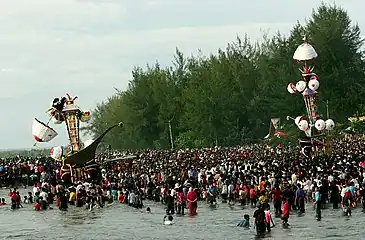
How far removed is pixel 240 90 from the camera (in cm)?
7219

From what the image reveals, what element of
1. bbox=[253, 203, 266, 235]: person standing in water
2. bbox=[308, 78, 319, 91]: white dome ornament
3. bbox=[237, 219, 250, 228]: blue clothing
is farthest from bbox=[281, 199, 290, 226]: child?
bbox=[308, 78, 319, 91]: white dome ornament

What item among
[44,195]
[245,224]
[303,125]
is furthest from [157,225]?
[303,125]

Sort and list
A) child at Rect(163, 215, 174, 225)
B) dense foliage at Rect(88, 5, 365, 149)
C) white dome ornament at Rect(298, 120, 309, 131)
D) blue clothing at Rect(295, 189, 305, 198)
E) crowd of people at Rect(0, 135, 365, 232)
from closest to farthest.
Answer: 1. child at Rect(163, 215, 174, 225)
2. blue clothing at Rect(295, 189, 305, 198)
3. crowd of people at Rect(0, 135, 365, 232)
4. white dome ornament at Rect(298, 120, 309, 131)
5. dense foliage at Rect(88, 5, 365, 149)

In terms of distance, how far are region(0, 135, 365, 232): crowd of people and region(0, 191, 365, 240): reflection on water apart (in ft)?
1.95

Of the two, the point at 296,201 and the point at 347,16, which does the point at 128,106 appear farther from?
the point at 296,201

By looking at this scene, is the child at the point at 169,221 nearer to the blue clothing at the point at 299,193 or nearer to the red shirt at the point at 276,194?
the red shirt at the point at 276,194

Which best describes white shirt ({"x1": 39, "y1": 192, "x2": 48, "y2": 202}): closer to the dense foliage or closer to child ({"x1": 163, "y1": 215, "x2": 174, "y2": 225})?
child ({"x1": 163, "y1": 215, "x2": 174, "y2": 225})

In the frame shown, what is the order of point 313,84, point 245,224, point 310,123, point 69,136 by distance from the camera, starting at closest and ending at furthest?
point 245,224, point 69,136, point 313,84, point 310,123

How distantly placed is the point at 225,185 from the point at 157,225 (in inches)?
247

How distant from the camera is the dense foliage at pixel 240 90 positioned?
210 ft

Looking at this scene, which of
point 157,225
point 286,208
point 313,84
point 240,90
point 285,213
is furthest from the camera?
point 240,90

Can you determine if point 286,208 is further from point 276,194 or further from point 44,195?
point 44,195

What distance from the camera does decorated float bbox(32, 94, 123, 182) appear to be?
4066 centimetres

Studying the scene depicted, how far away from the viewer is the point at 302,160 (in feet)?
129
